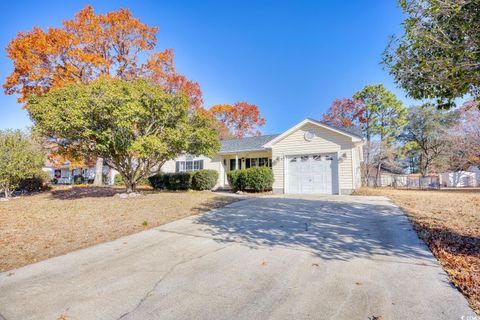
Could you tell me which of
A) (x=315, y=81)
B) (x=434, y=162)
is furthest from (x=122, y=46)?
(x=434, y=162)

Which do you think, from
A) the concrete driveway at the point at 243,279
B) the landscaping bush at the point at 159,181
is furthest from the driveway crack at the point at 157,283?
the landscaping bush at the point at 159,181

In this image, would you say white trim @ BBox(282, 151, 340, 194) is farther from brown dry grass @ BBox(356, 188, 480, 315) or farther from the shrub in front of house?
brown dry grass @ BBox(356, 188, 480, 315)

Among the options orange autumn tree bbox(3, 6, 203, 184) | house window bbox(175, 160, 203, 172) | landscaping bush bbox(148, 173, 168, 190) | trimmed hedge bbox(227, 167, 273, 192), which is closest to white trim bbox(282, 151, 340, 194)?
trimmed hedge bbox(227, 167, 273, 192)

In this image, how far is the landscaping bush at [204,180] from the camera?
664 inches

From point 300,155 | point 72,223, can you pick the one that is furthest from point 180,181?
point 72,223

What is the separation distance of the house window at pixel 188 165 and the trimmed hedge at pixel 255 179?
194 inches

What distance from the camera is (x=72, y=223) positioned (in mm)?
6883

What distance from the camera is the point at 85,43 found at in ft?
59.8

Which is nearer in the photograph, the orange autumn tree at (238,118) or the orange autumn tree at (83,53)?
the orange autumn tree at (83,53)

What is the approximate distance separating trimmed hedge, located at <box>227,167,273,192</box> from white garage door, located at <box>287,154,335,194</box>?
126 centimetres

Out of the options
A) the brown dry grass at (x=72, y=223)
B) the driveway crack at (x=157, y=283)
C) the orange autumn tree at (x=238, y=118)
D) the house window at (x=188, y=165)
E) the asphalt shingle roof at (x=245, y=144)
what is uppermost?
the orange autumn tree at (x=238, y=118)

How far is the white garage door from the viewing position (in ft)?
45.6

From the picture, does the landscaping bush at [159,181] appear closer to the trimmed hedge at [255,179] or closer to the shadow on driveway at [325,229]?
the trimmed hedge at [255,179]

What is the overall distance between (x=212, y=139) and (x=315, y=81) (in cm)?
2252
